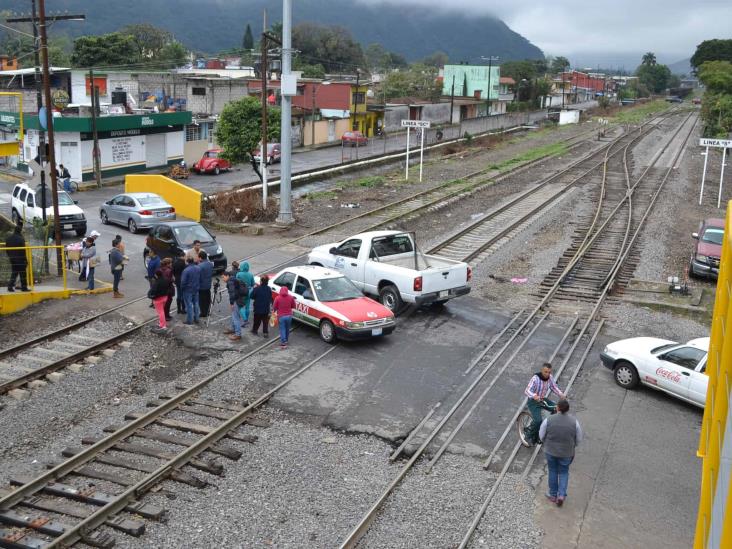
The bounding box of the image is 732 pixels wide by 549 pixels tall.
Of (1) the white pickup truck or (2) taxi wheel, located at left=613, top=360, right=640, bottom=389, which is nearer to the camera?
(2) taxi wheel, located at left=613, top=360, right=640, bottom=389

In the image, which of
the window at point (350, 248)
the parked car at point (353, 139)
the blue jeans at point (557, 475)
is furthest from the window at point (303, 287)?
the parked car at point (353, 139)

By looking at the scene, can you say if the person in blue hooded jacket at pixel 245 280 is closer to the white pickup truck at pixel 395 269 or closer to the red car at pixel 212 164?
the white pickup truck at pixel 395 269

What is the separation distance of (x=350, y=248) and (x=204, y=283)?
380 cm

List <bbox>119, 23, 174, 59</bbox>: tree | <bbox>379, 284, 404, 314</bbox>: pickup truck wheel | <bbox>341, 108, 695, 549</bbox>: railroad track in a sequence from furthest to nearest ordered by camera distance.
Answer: <bbox>119, 23, 174, 59</bbox>: tree, <bbox>379, 284, 404, 314</bbox>: pickup truck wheel, <bbox>341, 108, 695, 549</bbox>: railroad track

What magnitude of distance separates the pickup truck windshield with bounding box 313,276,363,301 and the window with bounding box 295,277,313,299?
14 centimetres

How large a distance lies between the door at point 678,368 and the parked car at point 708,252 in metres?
8.86

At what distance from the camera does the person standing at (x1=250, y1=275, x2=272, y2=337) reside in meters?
15.9

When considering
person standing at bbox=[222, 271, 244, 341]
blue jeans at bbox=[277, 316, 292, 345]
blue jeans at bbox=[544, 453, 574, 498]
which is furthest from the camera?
person standing at bbox=[222, 271, 244, 341]

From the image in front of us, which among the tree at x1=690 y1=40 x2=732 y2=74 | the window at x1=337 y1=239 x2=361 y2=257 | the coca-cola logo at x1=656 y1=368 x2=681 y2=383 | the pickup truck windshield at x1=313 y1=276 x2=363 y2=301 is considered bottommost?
the coca-cola logo at x1=656 y1=368 x2=681 y2=383

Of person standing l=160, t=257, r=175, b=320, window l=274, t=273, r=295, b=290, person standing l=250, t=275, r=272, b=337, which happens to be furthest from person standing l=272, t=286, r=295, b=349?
person standing l=160, t=257, r=175, b=320

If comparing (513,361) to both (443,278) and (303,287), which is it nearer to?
(443,278)

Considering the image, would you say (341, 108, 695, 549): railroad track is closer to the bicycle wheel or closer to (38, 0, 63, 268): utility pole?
the bicycle wheel

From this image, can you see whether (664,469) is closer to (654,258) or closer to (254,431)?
(254,431)

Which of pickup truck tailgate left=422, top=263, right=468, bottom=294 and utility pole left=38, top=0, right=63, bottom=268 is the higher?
utility pole left=38, top=0, right=63, bottom=268
